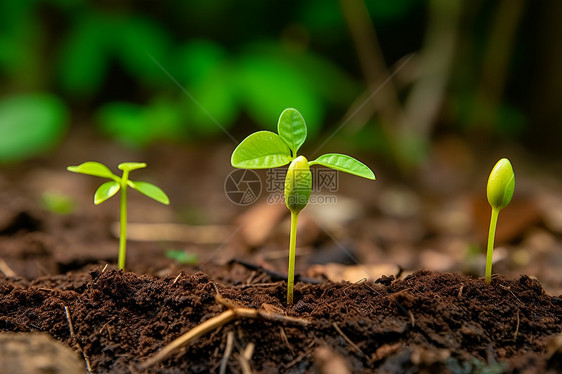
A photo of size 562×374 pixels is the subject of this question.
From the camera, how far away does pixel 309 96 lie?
9.84 ft

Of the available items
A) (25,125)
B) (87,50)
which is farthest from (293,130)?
(87,50)

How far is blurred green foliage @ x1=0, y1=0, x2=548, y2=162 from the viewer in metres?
3.00

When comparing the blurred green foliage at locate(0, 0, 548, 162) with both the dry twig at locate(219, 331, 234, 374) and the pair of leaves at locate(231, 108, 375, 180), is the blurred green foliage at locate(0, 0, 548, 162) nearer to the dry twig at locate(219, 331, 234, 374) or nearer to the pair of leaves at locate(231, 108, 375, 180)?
the pair of leaves at locate(231, 108, 375, 180)

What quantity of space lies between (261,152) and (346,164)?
17 centimetres

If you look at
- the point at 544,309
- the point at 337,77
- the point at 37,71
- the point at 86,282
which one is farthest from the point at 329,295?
the point at 37,71

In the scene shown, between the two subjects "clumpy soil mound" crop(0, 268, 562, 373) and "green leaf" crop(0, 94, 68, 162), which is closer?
"clumpy soil mound" crop(0, 268, 562, 373)

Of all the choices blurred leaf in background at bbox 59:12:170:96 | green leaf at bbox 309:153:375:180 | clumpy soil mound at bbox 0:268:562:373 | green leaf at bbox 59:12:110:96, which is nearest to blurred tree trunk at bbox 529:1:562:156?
blurred leaf in background at bbox 59:12:170:96

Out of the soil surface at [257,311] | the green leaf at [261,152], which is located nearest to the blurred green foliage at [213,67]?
the soil surface at [257,311]

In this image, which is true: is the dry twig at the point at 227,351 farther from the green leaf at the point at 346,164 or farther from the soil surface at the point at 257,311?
the green leaf at the point at 346,164

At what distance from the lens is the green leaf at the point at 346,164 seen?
91cm

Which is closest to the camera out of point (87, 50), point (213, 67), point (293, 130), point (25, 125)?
point (293, 130)

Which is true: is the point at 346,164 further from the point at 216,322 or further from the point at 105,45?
the point at 105,45

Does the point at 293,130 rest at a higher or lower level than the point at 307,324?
higher

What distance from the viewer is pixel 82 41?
338 cm
